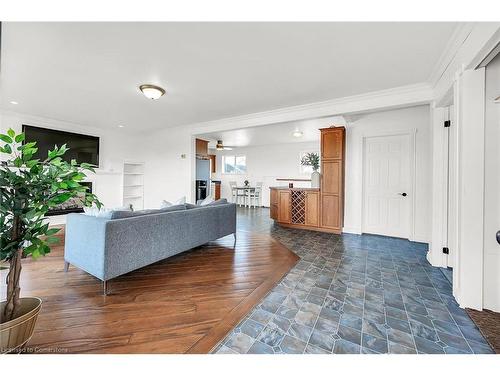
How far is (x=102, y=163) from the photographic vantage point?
20.0ft

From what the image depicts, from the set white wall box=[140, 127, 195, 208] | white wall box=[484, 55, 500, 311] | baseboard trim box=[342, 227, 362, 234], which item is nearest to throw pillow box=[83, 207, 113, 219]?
white wall box=[140, 127, 195, 208]

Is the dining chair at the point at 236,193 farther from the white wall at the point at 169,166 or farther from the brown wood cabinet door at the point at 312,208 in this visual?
the brown wood cabinet door at the point at 312,208

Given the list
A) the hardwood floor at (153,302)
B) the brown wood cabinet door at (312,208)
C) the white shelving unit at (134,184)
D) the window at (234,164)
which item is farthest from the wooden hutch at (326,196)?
the window at (234,164)

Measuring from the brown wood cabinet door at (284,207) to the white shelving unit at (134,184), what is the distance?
4148 millimetres

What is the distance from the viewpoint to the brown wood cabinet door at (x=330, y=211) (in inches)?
183

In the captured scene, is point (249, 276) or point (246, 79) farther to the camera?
point (246, 79)

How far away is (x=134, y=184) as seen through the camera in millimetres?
6719

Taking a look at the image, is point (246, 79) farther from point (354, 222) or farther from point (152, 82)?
point (354, 222)

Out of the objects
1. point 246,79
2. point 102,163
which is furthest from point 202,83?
point 102,163

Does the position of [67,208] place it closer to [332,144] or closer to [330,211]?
[330,211]

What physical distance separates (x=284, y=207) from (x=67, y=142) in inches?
216

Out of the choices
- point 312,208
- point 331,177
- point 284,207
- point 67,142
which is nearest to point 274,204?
point 284,207
